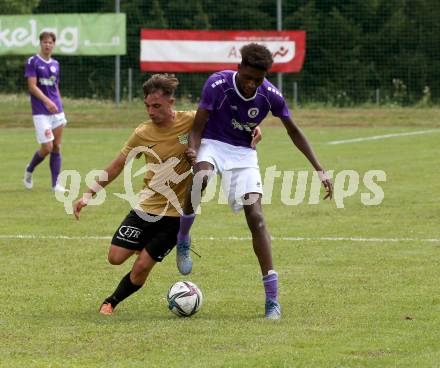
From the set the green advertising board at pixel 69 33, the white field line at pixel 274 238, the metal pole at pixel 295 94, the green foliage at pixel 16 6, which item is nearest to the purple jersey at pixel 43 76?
the white field line at pixel 274 238

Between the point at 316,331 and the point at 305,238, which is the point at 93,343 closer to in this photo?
the point at 316,331

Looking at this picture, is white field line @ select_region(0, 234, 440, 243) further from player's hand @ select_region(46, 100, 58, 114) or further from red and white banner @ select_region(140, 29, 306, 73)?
red and white banner @ select_region(140, 29, 306, 73)

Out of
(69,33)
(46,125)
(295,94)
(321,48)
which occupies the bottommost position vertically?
(295,94)

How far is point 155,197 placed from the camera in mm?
8188

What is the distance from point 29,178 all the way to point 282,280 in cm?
814

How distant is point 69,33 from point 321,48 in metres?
11.5

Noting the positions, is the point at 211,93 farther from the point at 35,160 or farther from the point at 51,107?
the point at 35,160

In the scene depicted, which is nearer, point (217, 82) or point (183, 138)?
point (217, 82)

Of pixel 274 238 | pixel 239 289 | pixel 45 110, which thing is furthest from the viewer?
pixel 45 110

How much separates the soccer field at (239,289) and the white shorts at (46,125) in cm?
89

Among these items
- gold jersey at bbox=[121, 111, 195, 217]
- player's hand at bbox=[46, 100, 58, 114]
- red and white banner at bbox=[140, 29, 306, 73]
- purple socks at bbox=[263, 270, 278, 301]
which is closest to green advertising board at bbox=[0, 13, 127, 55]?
red and white banner at bbox=[140, 29, 306, 73]

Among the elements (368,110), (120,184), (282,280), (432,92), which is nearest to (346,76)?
(432,92)

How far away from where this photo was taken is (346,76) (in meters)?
44.6

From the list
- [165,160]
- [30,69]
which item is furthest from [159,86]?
[30,69]
